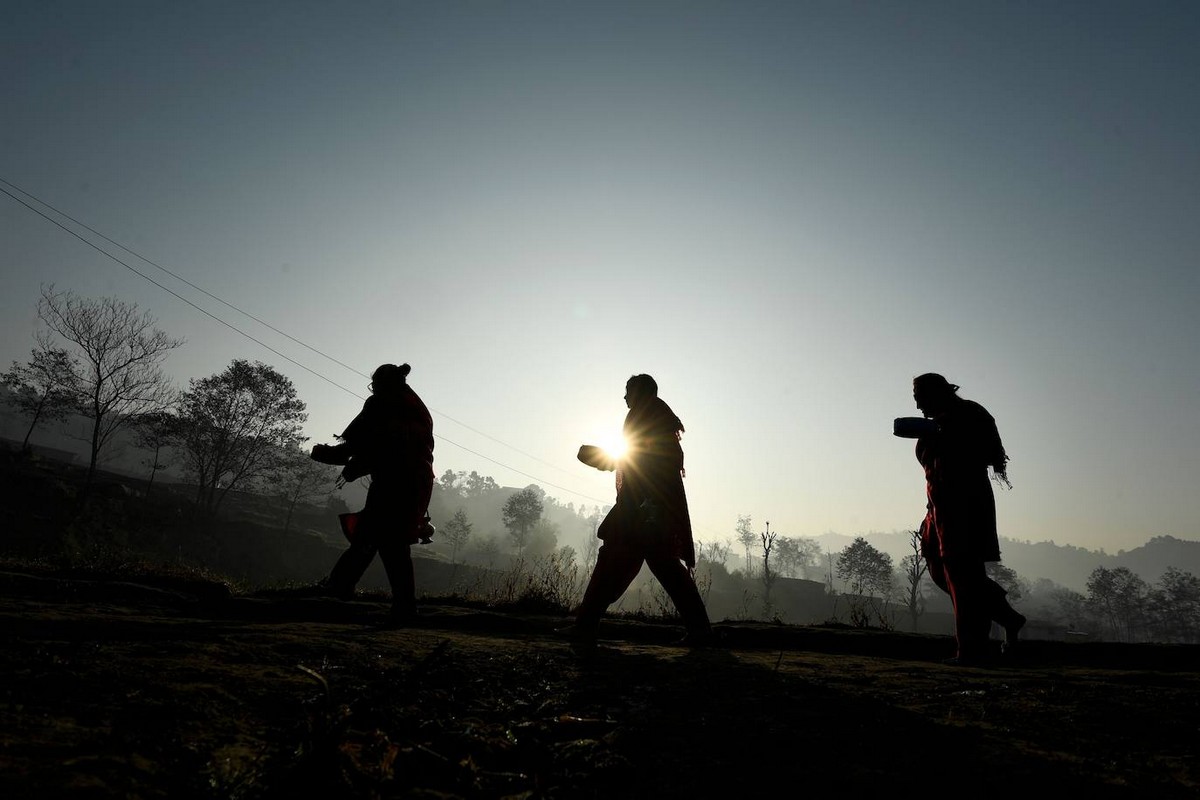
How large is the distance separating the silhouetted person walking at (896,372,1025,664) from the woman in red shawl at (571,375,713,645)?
1.64 m

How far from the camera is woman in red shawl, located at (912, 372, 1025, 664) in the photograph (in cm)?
362

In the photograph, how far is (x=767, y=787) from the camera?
3.69 feet

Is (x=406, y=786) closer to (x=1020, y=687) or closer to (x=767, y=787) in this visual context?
(x=767, y=787)

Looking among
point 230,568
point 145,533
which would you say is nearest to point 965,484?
point 145,533

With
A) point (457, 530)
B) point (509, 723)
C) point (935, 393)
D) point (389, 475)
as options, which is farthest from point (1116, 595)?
point (509, 723)

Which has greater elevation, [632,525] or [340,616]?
[632,525]

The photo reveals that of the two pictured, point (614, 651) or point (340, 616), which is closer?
point (614, 651)

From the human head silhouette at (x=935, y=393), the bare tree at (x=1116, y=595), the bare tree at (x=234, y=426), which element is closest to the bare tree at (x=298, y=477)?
the bare tree at (x=234, y=426)

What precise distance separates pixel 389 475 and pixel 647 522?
2001 millimetres

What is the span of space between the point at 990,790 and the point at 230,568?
117ft

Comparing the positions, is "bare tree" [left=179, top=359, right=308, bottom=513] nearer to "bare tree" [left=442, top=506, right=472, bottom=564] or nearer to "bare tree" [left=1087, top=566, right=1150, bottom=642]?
"bare tree" [left=442, top=506, right=472, bottom=564]

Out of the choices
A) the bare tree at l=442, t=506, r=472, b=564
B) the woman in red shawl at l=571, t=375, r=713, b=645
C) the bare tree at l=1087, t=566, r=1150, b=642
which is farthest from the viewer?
the bare tree at l=1087, t=566, r=1150, b=642

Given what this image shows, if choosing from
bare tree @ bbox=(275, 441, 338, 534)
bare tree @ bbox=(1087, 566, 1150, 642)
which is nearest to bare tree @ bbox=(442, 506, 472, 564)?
bare tree @ bbox=(275, 441, 338, 534)

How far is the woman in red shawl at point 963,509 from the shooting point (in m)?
3.62
